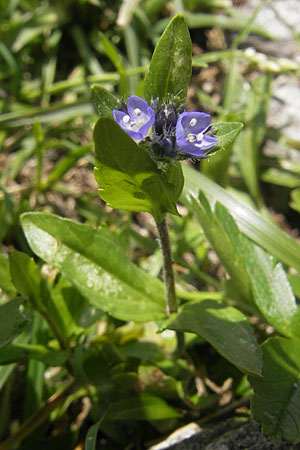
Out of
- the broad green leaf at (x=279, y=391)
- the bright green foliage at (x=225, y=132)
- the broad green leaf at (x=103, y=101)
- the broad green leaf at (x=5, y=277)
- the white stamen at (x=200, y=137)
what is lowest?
the broad green leaf at (x=279, y=391)

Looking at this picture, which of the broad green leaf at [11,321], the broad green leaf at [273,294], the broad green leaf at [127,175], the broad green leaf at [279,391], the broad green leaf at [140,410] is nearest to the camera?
the broad green leaf at [127,175]

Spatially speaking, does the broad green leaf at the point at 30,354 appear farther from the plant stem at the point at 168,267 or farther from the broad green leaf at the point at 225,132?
the broad green leaf at the point at 225,132

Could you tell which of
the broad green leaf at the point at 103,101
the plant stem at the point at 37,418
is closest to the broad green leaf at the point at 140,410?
the plant stem at the point at 37,418

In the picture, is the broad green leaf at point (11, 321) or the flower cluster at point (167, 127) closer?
the flower cluster at point (167, 127)

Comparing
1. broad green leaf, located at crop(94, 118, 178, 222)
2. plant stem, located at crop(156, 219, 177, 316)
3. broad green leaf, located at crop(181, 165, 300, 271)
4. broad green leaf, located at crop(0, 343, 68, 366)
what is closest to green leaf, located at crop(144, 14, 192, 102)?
broad green leaf, located at crop(94, 118, 178, 222)

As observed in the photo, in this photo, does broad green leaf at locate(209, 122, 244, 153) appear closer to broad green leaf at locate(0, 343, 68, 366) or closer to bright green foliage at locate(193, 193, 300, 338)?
bright green foliage at locate(193, 193, 300, 338)
